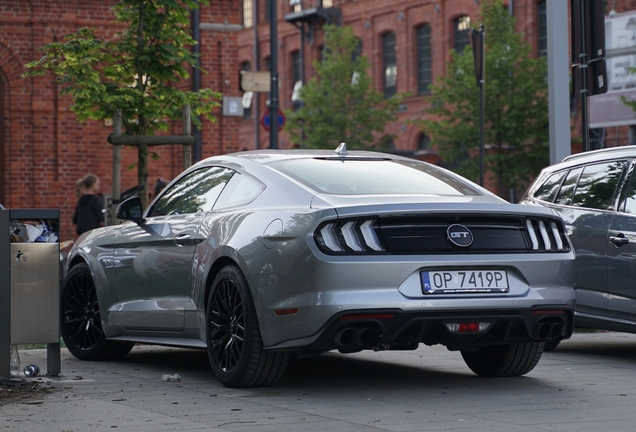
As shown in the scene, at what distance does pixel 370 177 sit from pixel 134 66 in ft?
23.1

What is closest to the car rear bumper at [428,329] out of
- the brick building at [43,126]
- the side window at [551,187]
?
the side window at [551,187]

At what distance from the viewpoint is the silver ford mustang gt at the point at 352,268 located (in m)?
6.69

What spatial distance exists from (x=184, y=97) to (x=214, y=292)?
6.90 m

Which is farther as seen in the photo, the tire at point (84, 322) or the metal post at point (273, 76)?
the metal post at point (273, 76)

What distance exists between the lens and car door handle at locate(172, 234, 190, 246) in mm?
7851

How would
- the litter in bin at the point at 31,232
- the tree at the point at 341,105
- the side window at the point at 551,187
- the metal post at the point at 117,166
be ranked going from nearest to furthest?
the litter in bin at the point at 31,232, the side window at the point at 551,187, the metal post at the point at 117,166, the tree at the point at 341,105

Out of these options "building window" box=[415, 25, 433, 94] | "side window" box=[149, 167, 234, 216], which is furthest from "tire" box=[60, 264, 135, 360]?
"building window" box=[415, 25, 433, 94]

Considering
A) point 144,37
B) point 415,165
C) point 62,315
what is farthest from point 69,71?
point 415,165

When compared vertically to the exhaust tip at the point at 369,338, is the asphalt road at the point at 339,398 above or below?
below

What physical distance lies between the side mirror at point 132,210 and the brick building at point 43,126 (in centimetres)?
1606

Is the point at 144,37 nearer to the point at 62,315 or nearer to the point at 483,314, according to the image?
the point at 62,315

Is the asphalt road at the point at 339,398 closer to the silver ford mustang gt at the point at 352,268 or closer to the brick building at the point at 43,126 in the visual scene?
the silver ford mustang gt at the point at 352,268

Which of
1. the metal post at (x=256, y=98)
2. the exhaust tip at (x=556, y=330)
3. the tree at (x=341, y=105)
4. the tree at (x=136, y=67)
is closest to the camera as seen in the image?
the exhaust tip at (x=556, y=330)

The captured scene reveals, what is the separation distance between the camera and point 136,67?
550 inches
